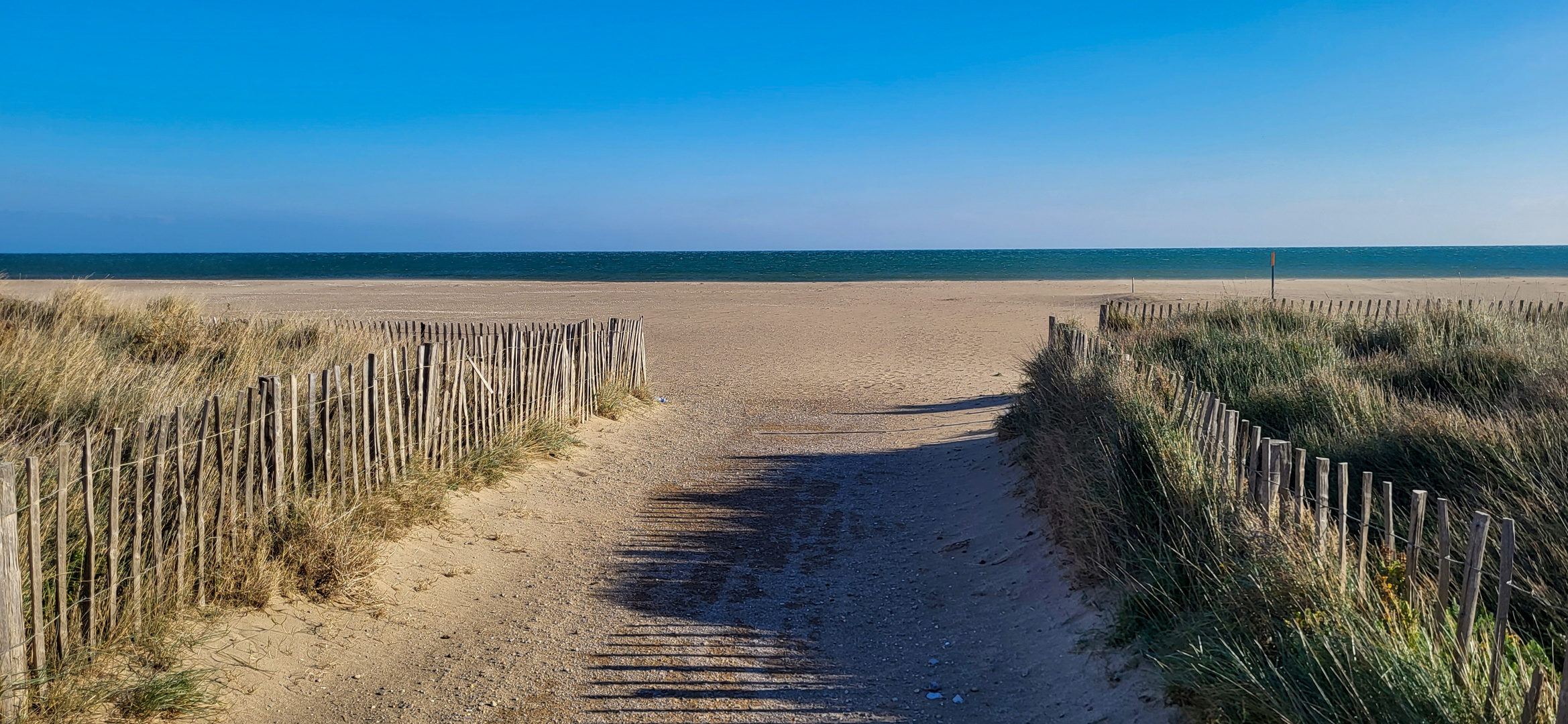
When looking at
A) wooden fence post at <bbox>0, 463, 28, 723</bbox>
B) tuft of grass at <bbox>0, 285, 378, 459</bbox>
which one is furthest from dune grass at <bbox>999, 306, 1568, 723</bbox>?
tuft of grass at <bbox>0, 285, 378, 459</bbox>

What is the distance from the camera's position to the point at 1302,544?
12.3ft

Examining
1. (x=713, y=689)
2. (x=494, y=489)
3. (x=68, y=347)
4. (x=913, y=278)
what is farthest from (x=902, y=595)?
(x=913, y=278)

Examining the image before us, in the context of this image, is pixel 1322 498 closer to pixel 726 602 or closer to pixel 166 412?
pixel 726 602

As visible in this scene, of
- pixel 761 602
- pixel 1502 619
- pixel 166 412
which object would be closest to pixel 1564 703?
pixel 1502 619

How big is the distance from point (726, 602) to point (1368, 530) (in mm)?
3253

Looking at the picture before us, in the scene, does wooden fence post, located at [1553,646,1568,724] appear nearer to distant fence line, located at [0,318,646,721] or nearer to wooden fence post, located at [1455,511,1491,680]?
wooden fence post, located at [1455,511,1491,680]

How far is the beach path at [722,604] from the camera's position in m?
4.28

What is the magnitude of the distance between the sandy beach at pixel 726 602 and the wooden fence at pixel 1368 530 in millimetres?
924

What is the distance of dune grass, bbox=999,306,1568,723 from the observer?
310cm

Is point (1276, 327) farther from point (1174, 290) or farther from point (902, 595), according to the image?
point (1174, 290)

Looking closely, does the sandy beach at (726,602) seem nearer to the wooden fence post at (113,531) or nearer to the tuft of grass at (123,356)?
the wooden fence post at (113,531)

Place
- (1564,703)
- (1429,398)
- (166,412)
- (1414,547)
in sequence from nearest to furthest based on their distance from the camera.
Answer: (1564,703), (1414,547), (166,412), (1429,398)

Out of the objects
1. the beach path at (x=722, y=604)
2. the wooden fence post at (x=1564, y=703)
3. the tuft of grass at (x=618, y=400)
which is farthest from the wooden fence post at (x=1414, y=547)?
the tuft of grass at (x=618, y=400)

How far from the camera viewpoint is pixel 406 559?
6008 millimetres
